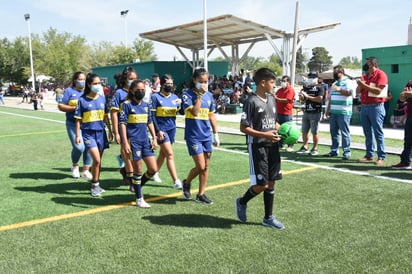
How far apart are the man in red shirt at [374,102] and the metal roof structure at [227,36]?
51.4 feet

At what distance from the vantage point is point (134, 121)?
5465mm

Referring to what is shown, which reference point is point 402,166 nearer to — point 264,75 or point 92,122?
point 264,75

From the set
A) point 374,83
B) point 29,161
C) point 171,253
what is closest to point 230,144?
point 374,83

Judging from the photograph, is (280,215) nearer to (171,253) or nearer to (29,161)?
(171,253)

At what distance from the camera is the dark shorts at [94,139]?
6105mm

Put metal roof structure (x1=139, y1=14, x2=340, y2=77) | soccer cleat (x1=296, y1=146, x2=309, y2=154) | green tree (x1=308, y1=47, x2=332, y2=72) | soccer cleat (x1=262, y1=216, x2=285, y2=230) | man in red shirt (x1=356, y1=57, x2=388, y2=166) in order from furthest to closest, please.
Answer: green tree (x1=308, y1=47, x2=332, y2=72)
metal roof structure (x1=139, y1=14, x2=340, y2=77)
soccer cleat (x1=296, y1=146, x2=309, y2=154)
man in red shirt (x1=356, y1=57, x2=388, y2=166)
soccer cleat (x1=262, y1=216, x2=285, y2=230)

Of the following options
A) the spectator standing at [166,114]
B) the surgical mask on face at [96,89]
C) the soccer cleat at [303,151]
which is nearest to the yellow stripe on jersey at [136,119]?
the spectator standing at [166,114]

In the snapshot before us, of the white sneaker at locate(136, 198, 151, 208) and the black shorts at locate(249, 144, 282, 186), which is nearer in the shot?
the black shorts at locate(249, 144, 282, 186)

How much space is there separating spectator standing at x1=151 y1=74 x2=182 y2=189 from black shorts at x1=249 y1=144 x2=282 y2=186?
2024 millimetres

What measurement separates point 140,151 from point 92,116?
133 cm

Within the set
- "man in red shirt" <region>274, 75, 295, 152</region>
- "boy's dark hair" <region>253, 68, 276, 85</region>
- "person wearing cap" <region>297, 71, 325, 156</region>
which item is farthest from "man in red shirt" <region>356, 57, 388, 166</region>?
"boy's dark hair" <region>253, 68, 276, 85</region>

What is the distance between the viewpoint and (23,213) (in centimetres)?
530

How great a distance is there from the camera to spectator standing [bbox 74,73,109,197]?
20.2ft

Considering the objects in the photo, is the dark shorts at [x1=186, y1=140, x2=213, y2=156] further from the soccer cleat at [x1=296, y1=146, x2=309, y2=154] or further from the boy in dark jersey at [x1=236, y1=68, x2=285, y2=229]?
the soccer cleat at [x1=296, y1=146, x2=309, y2=154]
